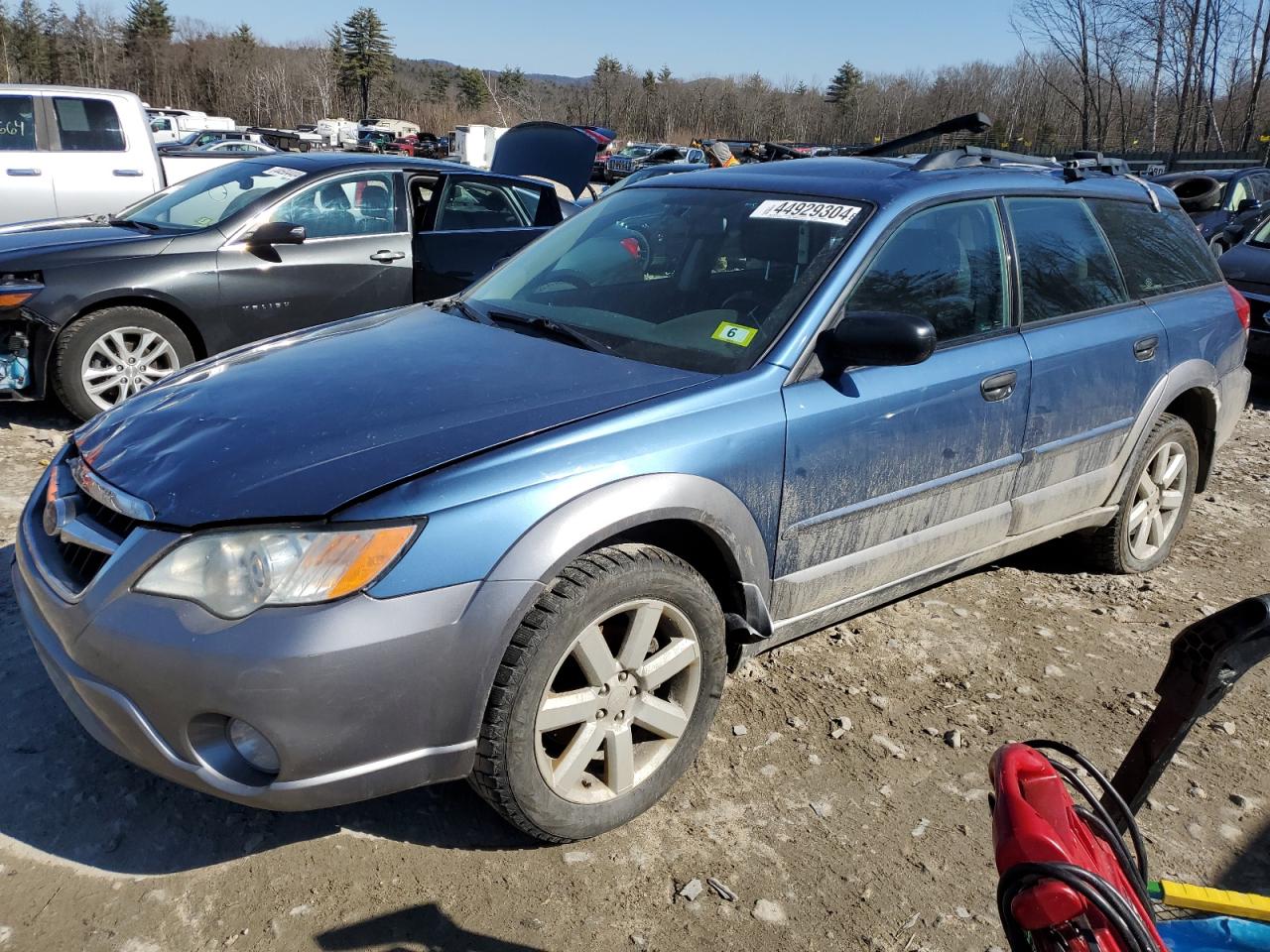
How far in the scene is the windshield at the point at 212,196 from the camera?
20.0 feet

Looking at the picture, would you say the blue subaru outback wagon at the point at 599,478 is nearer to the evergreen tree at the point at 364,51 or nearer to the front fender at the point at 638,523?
the front fender at the point at 638,523

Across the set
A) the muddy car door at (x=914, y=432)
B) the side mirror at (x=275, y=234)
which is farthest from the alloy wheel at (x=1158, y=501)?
the side mirror at (x=275, y=234)

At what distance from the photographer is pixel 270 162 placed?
646 cm

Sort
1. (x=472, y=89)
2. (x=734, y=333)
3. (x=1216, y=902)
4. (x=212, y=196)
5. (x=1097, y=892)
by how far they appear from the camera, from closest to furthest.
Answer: (x=1097, y=892) → (x=1216, y=902) → (x=734, y=333) → (x=212, y=196) → (x=472, y=89)

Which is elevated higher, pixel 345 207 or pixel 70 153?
pixel 70 153

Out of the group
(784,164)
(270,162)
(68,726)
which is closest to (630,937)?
(68,726)

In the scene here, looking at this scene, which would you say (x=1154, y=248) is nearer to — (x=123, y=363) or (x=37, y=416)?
(x=123, y=363)

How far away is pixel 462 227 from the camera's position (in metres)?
6.87

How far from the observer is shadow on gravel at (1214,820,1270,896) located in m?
2.58

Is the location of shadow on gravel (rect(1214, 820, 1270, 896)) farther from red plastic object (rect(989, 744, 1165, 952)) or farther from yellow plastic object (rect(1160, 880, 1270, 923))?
red plastic object (rect(989, 744, 1165, 952))

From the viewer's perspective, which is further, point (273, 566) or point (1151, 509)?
point (1151, 509)

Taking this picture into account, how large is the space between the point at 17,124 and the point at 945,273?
28.9ft

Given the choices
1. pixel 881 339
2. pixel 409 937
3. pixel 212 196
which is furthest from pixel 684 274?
pixel 212 196

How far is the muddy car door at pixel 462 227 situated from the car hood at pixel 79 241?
1.57 m
